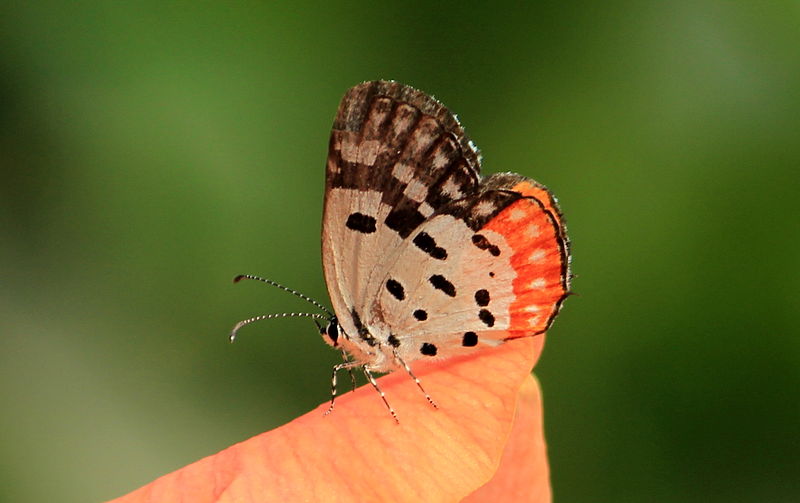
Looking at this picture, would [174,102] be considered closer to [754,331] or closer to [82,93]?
[82,93]

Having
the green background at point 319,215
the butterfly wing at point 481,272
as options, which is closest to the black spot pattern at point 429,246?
the butterfly wing at point 481,272

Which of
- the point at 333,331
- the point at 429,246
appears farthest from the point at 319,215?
the point at 429,246

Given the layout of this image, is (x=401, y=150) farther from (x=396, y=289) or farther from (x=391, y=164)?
(x=396, y=289)

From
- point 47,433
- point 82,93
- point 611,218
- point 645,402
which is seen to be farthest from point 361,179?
point 47,433

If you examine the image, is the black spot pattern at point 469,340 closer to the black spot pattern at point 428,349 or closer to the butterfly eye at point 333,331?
the black spot pattern at point 428,349

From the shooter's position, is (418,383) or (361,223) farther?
(361,223)

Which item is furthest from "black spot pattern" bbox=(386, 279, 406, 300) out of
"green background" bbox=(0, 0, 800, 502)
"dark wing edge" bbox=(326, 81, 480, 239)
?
"green background" bbox=(0, 0, 800, 502)
